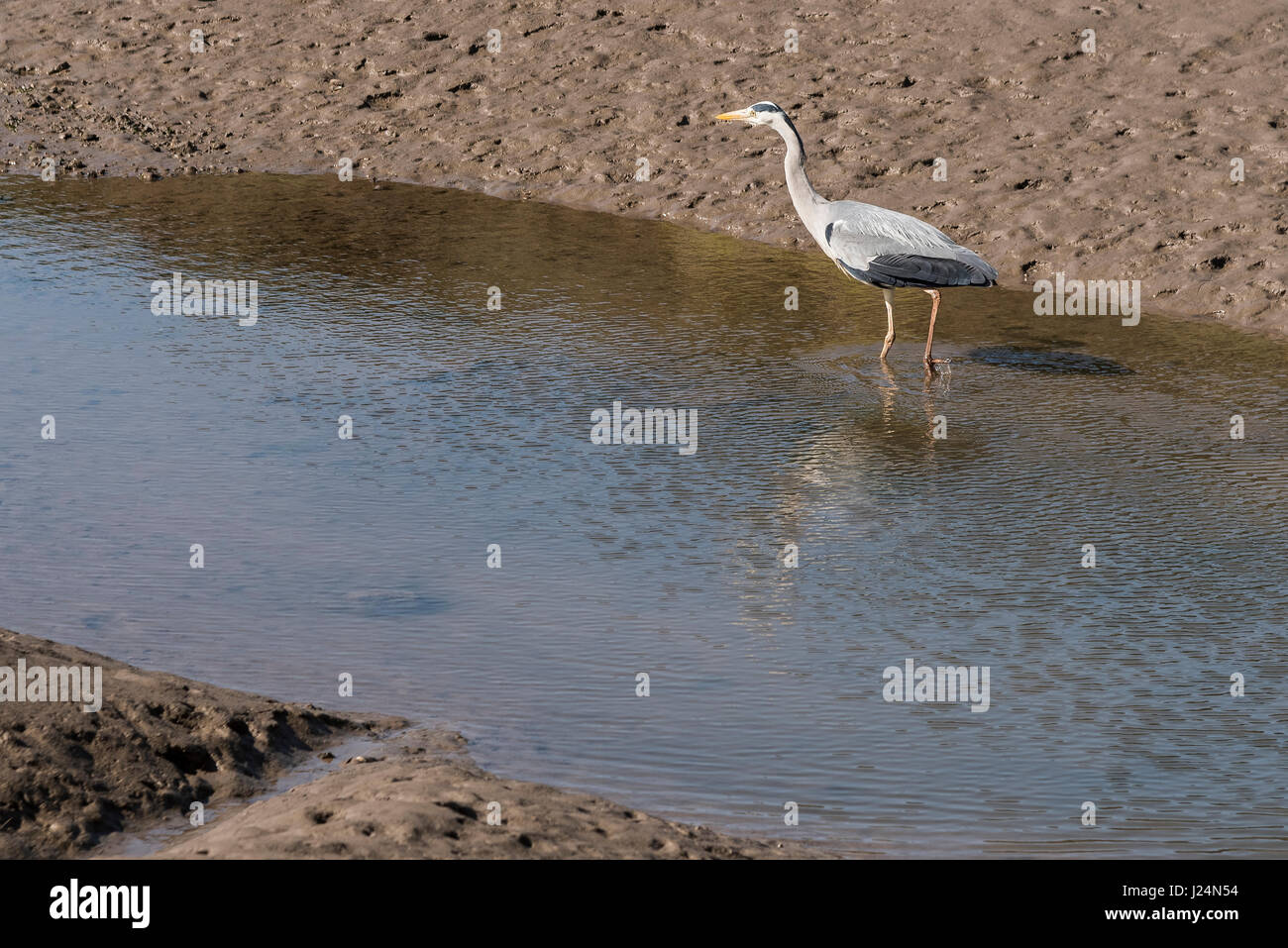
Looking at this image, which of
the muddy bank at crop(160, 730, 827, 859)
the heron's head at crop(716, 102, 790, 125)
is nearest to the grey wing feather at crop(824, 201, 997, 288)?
the heron's head at crop(716, 102, 790, 125)

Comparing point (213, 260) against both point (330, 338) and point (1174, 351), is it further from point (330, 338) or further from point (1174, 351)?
point (1174, 351)

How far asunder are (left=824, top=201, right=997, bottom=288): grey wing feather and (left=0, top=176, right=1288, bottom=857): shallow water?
54 cm

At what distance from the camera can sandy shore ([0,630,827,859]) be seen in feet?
13.0

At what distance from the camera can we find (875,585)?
6.53m

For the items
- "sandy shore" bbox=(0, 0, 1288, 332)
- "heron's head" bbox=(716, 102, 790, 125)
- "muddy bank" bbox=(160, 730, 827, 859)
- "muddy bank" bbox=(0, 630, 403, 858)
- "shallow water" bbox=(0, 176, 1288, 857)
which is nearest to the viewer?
"muddy bank" bbox=(160, 730, 827, 859)

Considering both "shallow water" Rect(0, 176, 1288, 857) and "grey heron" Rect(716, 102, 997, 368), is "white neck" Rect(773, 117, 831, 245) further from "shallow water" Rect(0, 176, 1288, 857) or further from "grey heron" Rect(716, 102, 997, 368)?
"shallow water" Rect(0, 176, 1288, 857)

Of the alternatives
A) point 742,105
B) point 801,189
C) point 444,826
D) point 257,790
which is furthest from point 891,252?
point 444,826

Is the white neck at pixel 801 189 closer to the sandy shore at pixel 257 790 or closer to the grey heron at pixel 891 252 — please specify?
the grey heron at pixel 891 252

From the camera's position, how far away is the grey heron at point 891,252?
9.19 metres

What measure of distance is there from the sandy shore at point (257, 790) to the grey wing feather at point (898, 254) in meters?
5.02

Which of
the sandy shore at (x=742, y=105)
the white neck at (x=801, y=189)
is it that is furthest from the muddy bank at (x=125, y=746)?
the sandy shore at (x=742, y=105)

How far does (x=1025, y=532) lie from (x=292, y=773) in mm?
3648

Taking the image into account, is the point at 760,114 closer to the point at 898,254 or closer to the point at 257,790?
the point at 898,254

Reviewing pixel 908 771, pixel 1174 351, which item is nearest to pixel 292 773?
pixel 908 771
